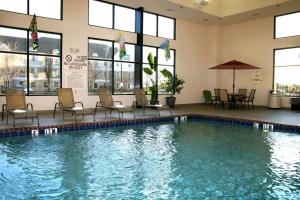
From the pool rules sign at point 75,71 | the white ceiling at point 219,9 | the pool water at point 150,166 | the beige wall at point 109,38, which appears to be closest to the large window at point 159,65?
the beige wall at point 109,38

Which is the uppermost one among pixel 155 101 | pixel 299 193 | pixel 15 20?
pixel 15 20

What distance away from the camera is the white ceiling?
11109mm

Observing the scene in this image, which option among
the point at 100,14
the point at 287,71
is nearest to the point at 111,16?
the point at 100,14

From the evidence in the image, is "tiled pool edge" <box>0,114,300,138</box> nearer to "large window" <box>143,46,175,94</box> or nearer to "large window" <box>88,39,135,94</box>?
"large window" <box>88,39,135,94</box>

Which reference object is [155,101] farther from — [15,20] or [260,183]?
[260,183]

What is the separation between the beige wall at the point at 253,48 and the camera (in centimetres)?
1311

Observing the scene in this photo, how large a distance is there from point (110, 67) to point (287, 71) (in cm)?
795

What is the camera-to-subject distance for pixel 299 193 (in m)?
3.39

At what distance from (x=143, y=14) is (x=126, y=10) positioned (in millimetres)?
803

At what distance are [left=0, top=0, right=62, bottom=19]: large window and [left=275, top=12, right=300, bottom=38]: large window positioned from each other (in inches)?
377

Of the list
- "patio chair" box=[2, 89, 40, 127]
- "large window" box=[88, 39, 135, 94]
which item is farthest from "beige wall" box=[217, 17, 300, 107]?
"patio chair" box=[2, 89, 40, 127]

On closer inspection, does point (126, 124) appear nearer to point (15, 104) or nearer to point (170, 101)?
point (15, 104)

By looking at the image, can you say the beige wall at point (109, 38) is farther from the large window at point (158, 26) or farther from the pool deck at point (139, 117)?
the pool deck at point (139, 117)

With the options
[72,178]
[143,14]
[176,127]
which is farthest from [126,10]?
[72,178]
